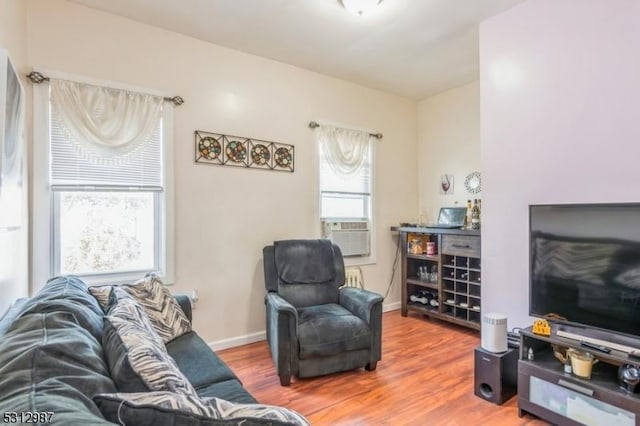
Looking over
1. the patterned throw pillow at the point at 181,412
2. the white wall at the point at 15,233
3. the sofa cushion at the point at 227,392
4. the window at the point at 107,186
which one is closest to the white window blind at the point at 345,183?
the window at the point at 107,186

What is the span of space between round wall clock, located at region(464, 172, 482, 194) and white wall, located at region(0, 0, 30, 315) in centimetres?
406

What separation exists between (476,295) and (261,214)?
2353 mm

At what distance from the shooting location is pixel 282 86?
3600 millimetres

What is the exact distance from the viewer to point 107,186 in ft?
8.89

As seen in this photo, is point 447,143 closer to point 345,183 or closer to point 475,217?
point 475,217

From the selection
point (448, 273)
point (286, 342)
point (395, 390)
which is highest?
point (448, 273)

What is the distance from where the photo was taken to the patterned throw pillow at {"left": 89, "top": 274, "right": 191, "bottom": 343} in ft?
6.88

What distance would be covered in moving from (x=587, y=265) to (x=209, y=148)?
2980 mm

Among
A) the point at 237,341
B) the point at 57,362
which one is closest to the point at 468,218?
the point at 237,341

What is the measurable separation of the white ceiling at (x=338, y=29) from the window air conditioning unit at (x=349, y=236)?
171 cm

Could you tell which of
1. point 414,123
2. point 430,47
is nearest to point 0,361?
point 430,47

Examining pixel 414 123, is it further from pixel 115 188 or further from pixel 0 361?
pixel 0 361

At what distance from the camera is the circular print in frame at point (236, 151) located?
10.7 feet

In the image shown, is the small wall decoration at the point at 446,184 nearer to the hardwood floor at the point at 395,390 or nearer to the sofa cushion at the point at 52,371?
the hardwood floor at the point at 395,390
